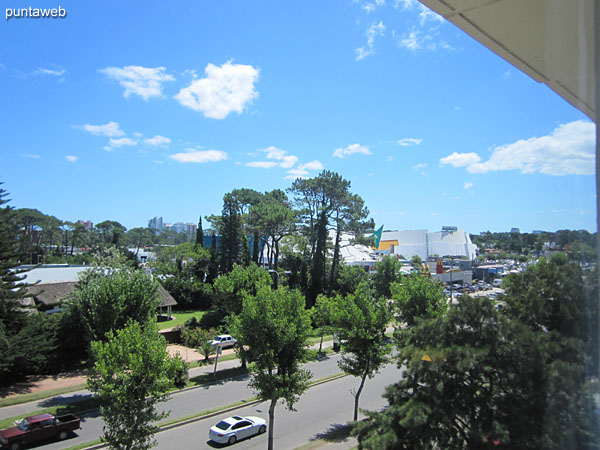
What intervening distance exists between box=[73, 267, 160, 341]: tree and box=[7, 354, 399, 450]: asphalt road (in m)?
3.50

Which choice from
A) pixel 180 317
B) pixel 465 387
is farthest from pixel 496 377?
pixel 180 317

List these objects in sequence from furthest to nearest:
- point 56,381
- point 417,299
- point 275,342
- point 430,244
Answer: point 430,244 → point 56,381 → point 417,299 → point 275,342

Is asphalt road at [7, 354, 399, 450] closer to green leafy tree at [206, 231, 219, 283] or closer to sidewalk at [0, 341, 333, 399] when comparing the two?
sidewalk at [0, 341, 333, 399]

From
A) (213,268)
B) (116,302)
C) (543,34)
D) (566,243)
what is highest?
(543,34)

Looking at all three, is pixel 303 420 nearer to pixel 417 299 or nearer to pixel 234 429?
pixel 234 429

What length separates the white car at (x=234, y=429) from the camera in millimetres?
12938

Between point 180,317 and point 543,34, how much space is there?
119ft

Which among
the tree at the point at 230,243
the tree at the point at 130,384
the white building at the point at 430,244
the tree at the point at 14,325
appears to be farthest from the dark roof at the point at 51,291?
the white building at the point at 430,244

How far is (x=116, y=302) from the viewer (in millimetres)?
16766

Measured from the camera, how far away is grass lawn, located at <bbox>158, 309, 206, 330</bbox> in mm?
31073

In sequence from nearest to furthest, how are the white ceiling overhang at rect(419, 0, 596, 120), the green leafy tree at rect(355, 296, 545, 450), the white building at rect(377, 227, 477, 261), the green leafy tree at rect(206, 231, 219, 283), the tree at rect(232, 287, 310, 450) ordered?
the white ceiling overhang at rect(419, 0, 596, 120) → the green leafy tree at rect(355, 296, 545, 450) → the tree at rect(232, 287, 310, 450) → the green leafy tree at rect(206, 231, 219, 283) → the white building at rect(377, 227, 477, 261)

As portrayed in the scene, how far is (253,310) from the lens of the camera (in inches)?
485

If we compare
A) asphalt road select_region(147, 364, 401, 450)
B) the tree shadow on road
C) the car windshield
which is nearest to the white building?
asphalt road select_region(147, 364, 401, 450)

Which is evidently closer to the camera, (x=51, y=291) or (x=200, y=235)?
(x=51, y=291)
